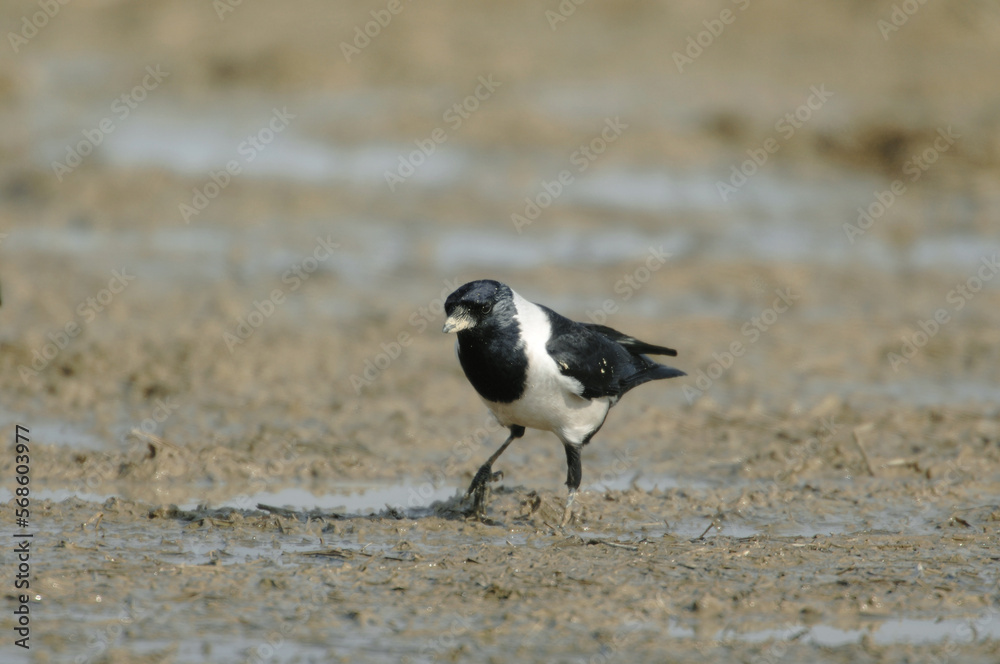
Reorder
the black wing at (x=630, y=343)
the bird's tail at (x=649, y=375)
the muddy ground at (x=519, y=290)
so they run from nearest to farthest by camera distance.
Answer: the muddy ground at (x=519, y=290)
the bird's tail at (x=649, y=375)
the black wing at (x=630, y=343)

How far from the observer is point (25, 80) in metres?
17.6

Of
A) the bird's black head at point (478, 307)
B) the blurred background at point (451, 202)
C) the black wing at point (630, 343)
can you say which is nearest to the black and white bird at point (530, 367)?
the bird's black head at point (478, 307)

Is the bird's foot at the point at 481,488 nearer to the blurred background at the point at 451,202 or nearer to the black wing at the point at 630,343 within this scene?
the blurred background at the point at 451,202

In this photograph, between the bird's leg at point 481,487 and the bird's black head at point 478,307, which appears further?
the bird's leg at point 481,487

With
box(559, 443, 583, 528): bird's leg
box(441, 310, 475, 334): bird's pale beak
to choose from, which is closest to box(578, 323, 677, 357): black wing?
box(559, 443, 583, 528): bird's leg

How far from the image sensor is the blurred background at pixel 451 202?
29.3 feet

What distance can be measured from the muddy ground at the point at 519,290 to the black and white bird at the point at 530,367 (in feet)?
1.44

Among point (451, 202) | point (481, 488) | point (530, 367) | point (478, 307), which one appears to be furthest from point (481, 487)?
point (451, 202)

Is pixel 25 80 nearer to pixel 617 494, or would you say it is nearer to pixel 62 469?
pixel 62 469

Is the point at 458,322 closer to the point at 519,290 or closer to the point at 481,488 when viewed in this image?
the point at 481,488

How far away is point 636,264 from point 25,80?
10.2m

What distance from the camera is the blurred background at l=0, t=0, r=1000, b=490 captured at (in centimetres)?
894

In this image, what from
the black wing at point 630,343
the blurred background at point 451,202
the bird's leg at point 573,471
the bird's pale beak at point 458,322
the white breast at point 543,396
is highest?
the blurred background at point 451,202

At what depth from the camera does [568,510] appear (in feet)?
21.3
